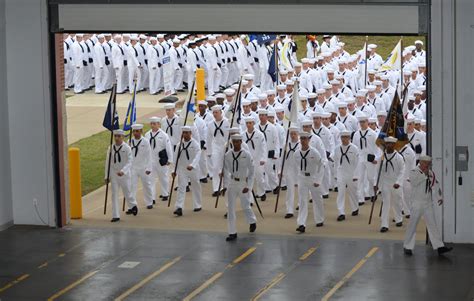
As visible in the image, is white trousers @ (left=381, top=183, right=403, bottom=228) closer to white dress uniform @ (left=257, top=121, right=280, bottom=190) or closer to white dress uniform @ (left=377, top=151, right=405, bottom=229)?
white dress uniform @ (left=377, top=151, right=405, bottom=229)

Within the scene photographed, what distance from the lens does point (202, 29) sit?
24.6m

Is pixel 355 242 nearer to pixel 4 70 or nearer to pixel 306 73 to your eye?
pixel 4 70

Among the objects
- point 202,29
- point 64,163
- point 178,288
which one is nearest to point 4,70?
point 64,163

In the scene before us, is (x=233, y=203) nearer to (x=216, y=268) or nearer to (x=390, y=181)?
(x=216, y=268)

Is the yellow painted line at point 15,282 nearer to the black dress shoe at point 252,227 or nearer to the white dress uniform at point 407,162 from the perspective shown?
the black dress shoe at point 252,227

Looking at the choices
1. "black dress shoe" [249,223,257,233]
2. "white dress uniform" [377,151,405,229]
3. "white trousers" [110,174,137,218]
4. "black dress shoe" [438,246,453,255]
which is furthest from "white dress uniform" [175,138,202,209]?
"black dress shoe" [438,246,453,255]

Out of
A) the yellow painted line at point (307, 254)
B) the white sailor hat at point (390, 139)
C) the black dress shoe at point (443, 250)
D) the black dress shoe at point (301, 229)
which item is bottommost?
the yellow painted line at point (307, 254)

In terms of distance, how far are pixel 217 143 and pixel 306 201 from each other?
3.79 metres

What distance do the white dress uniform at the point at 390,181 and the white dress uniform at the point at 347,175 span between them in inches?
42.1

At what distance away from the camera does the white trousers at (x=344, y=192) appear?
26312 mm

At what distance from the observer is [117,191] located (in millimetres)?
26234

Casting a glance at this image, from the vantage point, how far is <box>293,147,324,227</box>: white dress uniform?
25281 mm

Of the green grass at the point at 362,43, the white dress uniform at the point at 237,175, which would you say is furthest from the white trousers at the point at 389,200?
the green grass at the point at 362,43

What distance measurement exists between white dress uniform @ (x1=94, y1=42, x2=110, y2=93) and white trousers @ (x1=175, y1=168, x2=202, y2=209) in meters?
15.4
